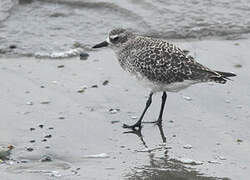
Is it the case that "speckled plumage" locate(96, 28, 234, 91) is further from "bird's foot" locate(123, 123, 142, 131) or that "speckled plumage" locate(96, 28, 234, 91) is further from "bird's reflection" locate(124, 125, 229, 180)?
"bird's reflection" locate(124, 125, 229, 180)

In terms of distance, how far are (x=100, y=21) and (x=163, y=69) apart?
3.99 metres

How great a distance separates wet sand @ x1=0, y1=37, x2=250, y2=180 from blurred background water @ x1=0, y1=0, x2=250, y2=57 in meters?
0.74

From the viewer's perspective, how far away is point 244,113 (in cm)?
785

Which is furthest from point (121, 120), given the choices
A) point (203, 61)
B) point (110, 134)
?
point (203, 61)

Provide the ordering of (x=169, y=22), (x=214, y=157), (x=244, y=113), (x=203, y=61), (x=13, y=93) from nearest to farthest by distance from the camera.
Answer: (x=214, y=157) < (x=244, y=113) < (x=13, y=93) < (x=203, y=61) < (x=169, y=22)

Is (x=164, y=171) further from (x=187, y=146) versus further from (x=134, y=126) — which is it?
(x=134, y=126)

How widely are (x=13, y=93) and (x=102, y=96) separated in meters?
1.17

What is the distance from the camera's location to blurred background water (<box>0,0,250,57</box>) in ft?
34.2

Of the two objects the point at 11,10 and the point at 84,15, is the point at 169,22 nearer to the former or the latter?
the point at 84,15

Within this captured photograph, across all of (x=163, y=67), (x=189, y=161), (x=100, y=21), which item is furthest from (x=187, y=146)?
(x=100, y=21)

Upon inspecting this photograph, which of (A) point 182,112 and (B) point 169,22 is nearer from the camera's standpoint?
(A) point 182,112

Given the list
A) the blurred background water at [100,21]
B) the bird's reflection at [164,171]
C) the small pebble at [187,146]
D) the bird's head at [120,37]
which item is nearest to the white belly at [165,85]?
the bird's head at [120,37]

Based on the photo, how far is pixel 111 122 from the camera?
7.75m

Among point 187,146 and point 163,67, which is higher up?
point 163,67
